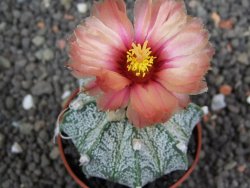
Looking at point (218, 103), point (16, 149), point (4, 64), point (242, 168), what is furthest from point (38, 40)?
point (242, 168)

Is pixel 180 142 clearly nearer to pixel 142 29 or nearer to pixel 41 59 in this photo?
pixel 142 29

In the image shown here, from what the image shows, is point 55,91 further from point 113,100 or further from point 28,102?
point 113,100

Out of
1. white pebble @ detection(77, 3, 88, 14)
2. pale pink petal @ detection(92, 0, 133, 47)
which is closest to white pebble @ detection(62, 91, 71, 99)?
white pebble @ detection(77, 3, 88, 14)

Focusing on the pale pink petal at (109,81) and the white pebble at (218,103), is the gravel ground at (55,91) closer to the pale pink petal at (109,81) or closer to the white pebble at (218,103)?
the white pebble at (218,103)

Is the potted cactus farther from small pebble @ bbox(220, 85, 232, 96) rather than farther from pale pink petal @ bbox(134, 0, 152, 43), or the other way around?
small pebble @ bbox(220, 85, 232, 96)

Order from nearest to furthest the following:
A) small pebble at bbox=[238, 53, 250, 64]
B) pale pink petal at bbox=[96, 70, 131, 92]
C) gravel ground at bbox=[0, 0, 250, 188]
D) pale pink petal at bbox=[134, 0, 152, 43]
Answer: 1. pale pink petal at bbox=[96, 70, 131, 92]
2. pale pink petal at bbox=[134, 0, 152, 43]
3. gravel ground at bbox=[0, 0, 250, 188]
4. small pebble at bbox=[238, 53, 250, 64]

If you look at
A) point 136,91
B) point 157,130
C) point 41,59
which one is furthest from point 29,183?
point 136,91

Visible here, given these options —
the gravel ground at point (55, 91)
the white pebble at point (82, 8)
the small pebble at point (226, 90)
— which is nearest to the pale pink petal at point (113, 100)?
the gravel ground at point (55, 91)
